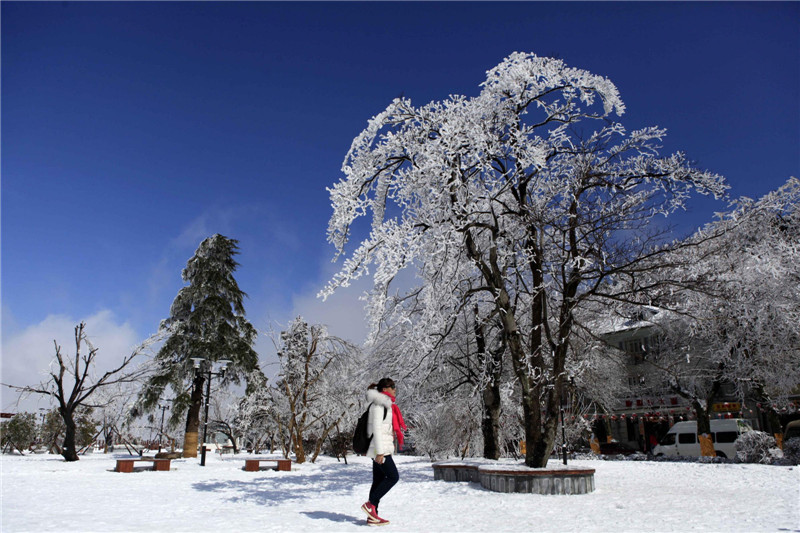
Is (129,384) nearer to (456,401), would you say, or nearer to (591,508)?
(456,401)

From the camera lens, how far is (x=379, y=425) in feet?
21.7

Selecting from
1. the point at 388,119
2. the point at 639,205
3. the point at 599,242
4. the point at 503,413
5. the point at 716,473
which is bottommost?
the point at 716,473

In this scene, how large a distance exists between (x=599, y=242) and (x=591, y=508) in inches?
198

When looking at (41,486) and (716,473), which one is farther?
(716,473)

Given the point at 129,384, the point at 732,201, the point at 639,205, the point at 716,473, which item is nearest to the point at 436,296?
the point at 639,205

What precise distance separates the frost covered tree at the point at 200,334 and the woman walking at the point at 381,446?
21.8m

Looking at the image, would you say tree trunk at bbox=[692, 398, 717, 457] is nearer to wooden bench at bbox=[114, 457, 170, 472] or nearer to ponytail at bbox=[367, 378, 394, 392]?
wooden bench at bbox=[114, 457, 170, 472]

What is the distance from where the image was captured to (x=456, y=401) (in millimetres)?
19031

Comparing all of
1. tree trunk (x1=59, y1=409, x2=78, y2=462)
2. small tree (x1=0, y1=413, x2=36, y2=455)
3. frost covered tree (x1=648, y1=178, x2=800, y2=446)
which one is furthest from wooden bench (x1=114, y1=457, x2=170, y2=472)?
small tree (x1=0, y1=413, x2=36, y2=455)

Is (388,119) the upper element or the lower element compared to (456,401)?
upper

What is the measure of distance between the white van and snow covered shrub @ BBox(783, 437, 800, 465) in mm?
8003

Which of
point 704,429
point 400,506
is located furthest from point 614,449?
point 400,506

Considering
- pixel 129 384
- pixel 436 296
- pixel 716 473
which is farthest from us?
pixel 129 384

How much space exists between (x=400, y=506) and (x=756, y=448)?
15913mm
